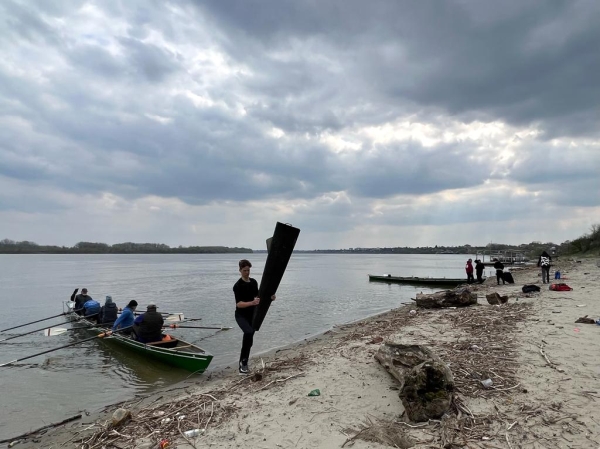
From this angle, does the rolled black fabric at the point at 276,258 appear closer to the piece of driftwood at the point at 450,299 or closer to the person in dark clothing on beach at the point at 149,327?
the person in dark clothing on beach at the point at 149,327

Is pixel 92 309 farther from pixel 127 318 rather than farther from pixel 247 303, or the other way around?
pixel 247 303

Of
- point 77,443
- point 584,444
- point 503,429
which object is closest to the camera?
point 584,444

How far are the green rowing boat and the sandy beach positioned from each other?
6.14ft

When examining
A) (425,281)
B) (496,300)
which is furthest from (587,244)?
(496,300)

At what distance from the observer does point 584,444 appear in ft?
12.5

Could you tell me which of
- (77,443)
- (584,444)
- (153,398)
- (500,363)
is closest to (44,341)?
(153,398)

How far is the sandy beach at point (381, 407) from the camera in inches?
166

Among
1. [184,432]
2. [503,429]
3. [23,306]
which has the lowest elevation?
[23,306]

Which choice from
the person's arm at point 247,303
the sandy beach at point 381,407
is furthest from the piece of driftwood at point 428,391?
the person's arm at point 247,303

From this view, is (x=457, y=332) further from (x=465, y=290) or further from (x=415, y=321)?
(x=465, y=290)

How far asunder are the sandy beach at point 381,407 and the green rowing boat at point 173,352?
6.14ft

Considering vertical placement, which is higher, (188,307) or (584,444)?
(584,444)

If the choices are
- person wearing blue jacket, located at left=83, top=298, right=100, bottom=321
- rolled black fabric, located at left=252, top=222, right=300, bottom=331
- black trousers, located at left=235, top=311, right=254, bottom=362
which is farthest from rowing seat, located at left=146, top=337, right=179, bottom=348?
person wearing blue jacket, located at left=83, top=298, right=100, bottom=321

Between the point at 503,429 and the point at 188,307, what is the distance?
24.8m
